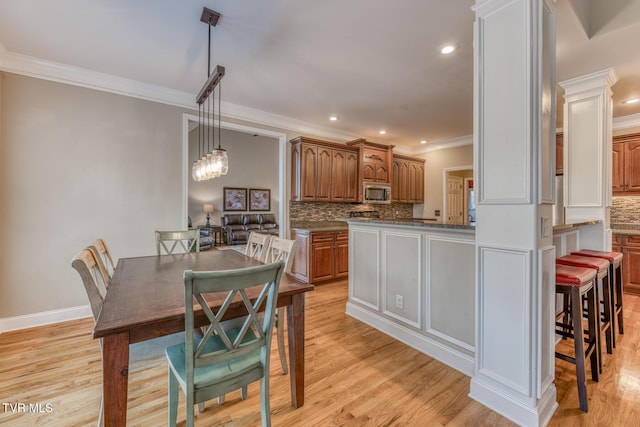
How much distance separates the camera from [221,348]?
→ 4.61 feet

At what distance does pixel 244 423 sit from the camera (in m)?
1.54

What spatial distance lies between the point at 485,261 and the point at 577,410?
101 centimetres

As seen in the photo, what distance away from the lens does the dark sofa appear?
8070 millimetres

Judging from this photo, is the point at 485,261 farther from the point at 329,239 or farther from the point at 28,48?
the point at 28,48

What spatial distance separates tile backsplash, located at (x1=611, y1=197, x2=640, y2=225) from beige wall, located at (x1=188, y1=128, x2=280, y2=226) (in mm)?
7700

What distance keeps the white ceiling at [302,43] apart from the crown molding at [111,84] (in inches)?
2.8

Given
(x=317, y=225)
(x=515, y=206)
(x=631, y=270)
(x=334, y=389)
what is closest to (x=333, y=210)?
(x=317, y=225)

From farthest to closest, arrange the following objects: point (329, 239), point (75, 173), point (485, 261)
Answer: point (329, 239) < point (75, 173) < point (485, 261)

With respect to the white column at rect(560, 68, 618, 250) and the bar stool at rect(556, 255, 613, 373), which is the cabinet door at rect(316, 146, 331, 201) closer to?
the white column at rect(560, 68, 618, 250)

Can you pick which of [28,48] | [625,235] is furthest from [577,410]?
[28,48]

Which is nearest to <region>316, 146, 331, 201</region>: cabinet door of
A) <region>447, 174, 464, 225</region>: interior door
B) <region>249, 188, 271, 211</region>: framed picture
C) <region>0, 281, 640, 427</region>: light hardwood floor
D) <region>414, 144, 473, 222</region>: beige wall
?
<region>0, 281, 640, 427</region>: light hardwood floor

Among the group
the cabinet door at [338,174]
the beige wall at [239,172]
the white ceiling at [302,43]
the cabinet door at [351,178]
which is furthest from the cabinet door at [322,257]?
the beige wall at [239,172]

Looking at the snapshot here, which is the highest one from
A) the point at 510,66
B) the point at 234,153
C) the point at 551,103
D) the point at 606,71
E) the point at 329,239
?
the point at 234,153

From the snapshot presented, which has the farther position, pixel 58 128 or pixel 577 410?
pixel 58 128
